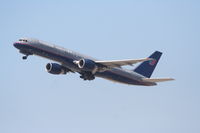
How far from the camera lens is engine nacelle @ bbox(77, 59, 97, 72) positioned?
65.9m

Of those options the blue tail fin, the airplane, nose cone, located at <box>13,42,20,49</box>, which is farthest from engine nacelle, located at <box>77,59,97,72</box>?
the blue tail fin

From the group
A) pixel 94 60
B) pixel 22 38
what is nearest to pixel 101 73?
pixel 94 60

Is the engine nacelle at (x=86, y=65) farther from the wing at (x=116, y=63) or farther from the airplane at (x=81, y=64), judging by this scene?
the wing at (x=116, y=63)

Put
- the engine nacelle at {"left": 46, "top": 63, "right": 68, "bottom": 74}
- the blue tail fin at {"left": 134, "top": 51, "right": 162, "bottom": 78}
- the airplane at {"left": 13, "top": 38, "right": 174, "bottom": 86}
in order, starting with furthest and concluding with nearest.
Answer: the blue tail fin at {"left": 134, "top": 51, "right": 162, "bottom": 78}
the engine nacelle at {"left": 46, "top": 63, "right": 68, "bottom": 74}
the airplane at {"left": 13, "top": 38, "right": 174, "bottom": 86}

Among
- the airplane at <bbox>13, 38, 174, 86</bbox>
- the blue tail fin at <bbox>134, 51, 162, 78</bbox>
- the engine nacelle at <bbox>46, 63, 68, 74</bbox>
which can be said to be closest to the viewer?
the airplane at <bbox>13, 38, 174, 86</bbox>

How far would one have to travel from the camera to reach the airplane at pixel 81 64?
65688mm

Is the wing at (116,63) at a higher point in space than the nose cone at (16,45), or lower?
Result: lower

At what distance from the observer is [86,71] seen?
69000 millimetres

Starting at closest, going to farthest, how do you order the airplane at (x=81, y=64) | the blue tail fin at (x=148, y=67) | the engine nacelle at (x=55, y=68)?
the airplane at (x=81, y=64), the engine nacelle at (x=55, y=68), the blue tail fin at (x=148, y=67)

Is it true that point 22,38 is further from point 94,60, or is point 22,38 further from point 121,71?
point 121,71

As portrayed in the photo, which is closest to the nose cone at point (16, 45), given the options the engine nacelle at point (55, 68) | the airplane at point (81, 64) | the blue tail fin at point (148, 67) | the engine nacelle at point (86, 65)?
the airplane at point (81, 64)

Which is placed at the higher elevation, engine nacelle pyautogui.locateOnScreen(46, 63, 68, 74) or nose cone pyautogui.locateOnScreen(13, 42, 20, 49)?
nose cone pyautogui.locateOnScreen(13, 42, 20, 49)

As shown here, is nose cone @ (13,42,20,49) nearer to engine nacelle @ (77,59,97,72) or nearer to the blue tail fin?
engine nacelle @ (77,59,97,72)

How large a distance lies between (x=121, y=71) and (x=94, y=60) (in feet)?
16.4
